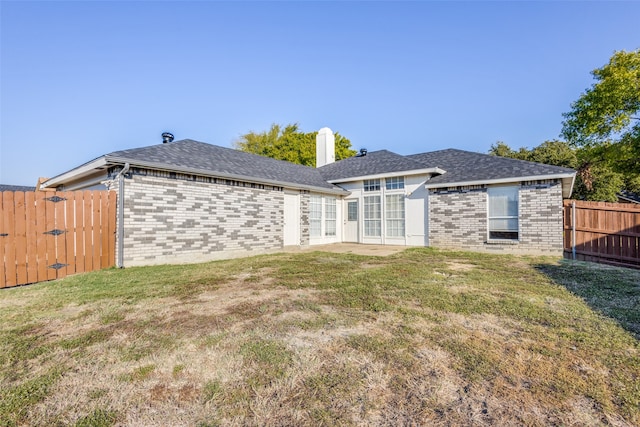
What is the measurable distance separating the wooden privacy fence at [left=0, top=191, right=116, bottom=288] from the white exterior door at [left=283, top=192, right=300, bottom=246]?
5861 mm

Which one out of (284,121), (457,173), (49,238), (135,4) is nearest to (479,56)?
(457,173)

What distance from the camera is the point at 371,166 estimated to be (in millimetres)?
14758

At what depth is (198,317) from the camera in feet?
12.8

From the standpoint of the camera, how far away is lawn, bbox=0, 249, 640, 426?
6.63ft

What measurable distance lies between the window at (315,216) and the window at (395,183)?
10.3 feet

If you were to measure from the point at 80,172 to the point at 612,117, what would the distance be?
82.5ft

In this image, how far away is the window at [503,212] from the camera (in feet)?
34.3

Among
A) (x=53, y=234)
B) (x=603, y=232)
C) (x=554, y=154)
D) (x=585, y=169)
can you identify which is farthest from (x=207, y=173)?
(x=554, y=154)

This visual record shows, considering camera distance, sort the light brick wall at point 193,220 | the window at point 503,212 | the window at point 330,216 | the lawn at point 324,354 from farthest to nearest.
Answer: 1. the window at point 330,216
2. the window at point 503,212
3. the light brick wall at point 193,220
4. the lawn at point 324,354

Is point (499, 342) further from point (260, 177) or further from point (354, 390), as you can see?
point (260, 177)

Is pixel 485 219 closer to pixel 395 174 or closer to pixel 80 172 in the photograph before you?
pixel 395 174

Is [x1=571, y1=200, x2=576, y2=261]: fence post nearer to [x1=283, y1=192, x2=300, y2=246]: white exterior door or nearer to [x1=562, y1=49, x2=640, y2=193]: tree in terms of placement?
[x1=283, y1=192, x2=300, y2=246]: white exterior door

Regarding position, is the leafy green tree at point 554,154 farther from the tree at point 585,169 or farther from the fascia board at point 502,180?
the fascia board at point 502,180

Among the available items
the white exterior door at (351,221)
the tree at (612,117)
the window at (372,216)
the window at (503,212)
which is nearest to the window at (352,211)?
the white exterior door at (351,221)
